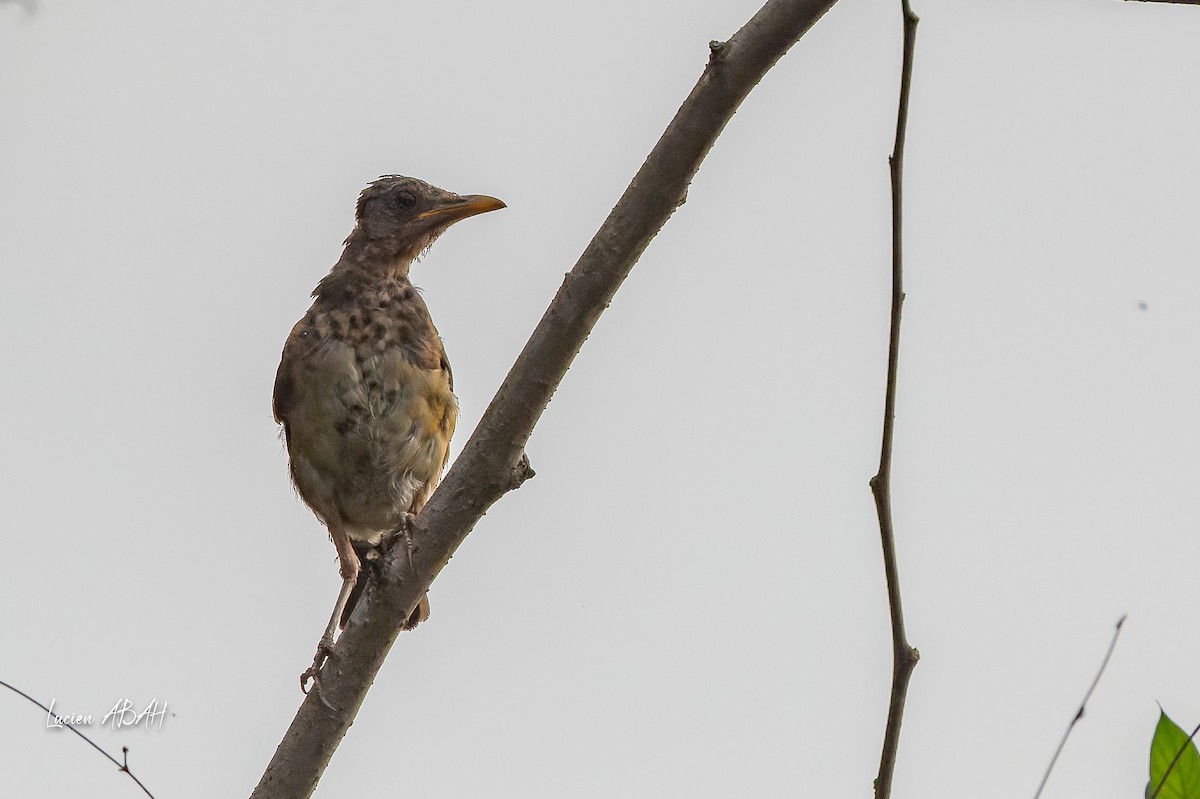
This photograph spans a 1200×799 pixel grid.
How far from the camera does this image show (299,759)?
3.66 m

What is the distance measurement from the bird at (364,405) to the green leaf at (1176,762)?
2959 mm

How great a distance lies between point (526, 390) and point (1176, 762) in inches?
63.1

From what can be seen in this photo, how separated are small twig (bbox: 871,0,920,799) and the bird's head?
320cm

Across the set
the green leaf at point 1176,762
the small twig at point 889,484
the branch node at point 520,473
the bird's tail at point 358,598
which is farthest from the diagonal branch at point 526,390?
the green leaf at point 1176,762

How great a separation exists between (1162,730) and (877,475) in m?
0.59

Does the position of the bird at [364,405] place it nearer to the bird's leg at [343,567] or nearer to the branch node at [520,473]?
the bird's leg at [343,567]

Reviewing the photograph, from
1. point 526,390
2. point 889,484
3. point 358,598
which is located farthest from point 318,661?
point 889,484

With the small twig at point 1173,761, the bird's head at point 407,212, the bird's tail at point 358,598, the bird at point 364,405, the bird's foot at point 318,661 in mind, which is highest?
the bird's head at point 407,212

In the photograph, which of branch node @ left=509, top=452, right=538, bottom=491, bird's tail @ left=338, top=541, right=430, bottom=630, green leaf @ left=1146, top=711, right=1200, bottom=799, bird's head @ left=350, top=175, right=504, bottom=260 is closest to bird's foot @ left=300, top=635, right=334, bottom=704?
bird's tail @ left=338, top=541, right=430, bottom=630

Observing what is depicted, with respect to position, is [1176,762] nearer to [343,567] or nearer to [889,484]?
[889,484]

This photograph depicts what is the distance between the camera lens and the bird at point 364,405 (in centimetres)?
468

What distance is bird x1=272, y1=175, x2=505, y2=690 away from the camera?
4.68m

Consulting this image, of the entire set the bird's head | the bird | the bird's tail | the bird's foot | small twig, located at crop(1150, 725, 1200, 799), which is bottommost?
small twig, located at crop(1150, 725, 1200, 799)

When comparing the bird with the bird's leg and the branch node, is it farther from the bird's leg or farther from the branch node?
the branch node
